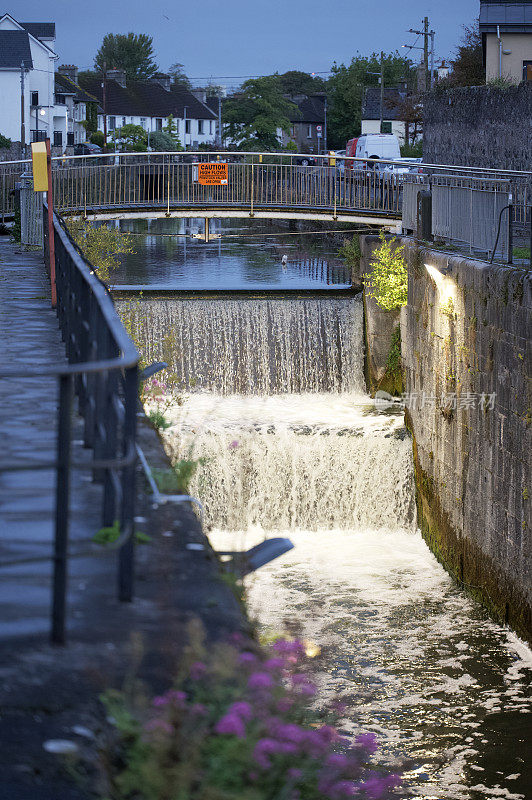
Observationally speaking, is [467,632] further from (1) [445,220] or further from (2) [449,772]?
(1) [445,220]

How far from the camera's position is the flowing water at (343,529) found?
10.6 m

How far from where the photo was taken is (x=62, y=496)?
12.4ft

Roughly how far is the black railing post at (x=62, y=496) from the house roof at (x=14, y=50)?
7061 cm

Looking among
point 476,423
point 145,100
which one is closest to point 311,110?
point 145,100

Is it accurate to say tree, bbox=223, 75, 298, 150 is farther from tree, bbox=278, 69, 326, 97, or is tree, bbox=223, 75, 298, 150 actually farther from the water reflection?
tree, bbox=278, 69, 326, 97

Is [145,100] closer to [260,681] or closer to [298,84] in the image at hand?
[298,84]

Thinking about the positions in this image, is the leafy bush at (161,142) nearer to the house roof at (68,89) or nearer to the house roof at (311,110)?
the house roof at (68,89)

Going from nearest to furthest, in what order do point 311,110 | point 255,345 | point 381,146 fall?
point 255,345
point 381,146
point 311,110

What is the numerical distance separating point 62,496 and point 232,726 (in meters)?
1.05

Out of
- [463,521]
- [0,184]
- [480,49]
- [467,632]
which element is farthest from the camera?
[480,49]

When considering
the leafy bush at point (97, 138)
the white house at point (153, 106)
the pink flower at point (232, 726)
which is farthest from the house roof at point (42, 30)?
the pink flower at point (232, 726)

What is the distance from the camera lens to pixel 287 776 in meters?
3.18

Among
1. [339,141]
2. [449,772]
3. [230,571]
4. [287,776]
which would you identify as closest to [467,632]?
[449,772]

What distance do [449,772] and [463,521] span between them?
4905 mm
